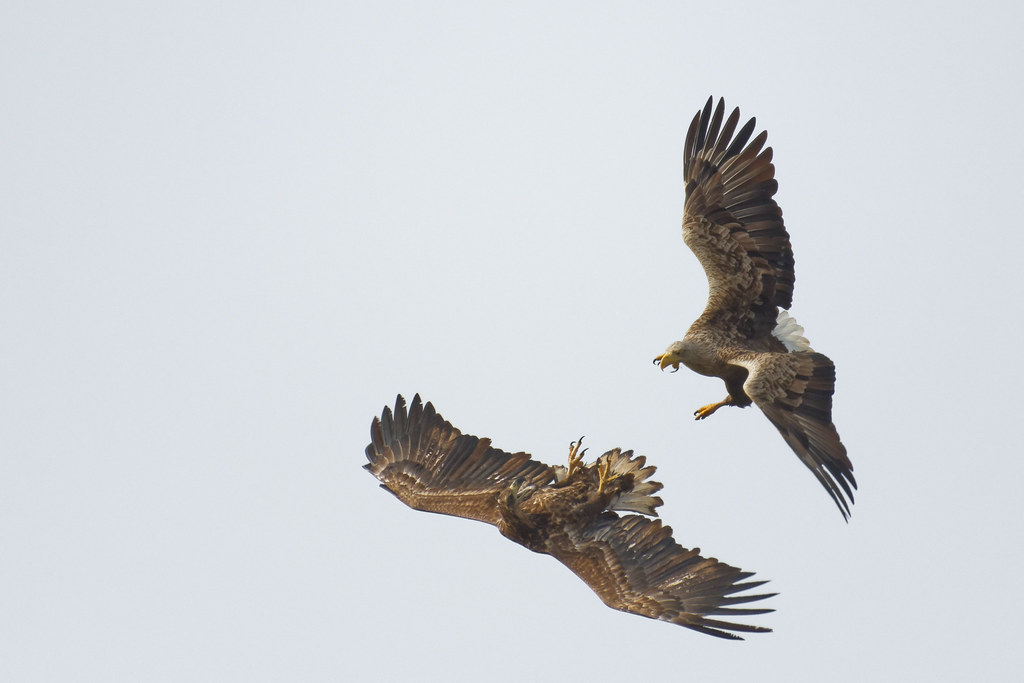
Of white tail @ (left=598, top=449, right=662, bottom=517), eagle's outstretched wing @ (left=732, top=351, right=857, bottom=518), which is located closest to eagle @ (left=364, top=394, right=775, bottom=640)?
white tail @ (left=598, top=449, right=662, bottom=517)

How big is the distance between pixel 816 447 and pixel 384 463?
5239mm

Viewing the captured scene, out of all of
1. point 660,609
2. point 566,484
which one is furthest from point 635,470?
point 660,609

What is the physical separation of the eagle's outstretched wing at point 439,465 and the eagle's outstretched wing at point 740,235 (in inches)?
100

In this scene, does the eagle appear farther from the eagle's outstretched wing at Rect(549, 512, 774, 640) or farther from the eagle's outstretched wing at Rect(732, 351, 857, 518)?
the eagle's outstretched wing at Rect(732, 351, 857, 518)

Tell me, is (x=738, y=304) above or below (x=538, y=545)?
above

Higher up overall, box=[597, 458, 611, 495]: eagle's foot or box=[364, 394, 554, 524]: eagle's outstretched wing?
box=[364, 394, 554, 524]: eagle's outstretched wing

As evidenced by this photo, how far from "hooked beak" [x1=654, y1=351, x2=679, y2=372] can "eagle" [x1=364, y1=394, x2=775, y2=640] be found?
0.97 meters

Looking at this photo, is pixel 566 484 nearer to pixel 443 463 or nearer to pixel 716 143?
pixel 443 463

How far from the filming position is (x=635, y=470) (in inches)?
604

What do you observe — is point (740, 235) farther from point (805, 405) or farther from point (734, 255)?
point (805, 405)

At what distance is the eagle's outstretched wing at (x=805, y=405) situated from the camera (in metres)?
13.8

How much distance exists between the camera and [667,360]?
15.6 meters

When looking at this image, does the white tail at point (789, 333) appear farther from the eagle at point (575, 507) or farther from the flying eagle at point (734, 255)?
the eagle at point (575, 507)

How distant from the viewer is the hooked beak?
15523mm
